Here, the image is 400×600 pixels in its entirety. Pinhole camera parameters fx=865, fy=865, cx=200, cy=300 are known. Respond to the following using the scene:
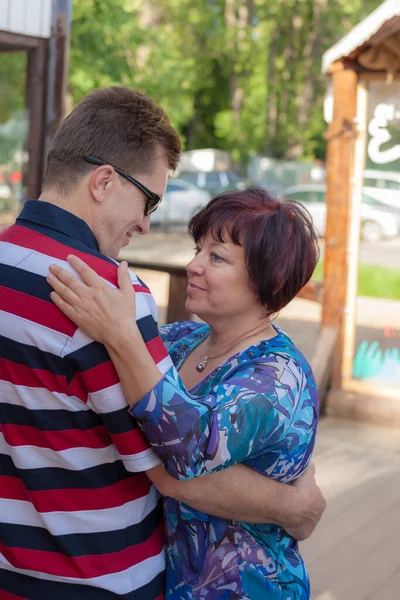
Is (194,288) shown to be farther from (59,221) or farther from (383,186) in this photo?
(383,186)

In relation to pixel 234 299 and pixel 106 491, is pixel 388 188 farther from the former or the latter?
pixel 106 491

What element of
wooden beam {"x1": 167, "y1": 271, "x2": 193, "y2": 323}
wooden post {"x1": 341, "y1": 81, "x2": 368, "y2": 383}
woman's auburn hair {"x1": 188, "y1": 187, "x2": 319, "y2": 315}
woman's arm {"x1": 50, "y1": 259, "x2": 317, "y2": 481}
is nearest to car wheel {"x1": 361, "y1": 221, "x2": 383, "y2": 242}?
wooden post {"x1": 341, "y1": 81, "x2": 368, "y2": 383}

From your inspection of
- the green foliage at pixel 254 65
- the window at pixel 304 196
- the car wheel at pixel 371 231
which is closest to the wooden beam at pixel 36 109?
the car wheel at pixel 371 231

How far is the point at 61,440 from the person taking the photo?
1.48m

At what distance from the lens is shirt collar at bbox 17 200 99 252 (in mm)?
1543

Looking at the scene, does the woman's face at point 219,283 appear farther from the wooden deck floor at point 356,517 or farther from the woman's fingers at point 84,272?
the wooden deck floor at point 356,517

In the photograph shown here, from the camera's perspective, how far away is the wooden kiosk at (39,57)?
174 inches

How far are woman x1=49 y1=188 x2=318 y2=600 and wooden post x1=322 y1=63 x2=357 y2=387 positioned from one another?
4.65 metres

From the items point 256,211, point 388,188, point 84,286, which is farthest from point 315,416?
point 388,188

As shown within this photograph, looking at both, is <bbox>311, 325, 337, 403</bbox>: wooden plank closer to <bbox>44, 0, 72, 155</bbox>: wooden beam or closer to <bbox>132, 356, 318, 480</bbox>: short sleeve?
<bbox>44, 0, 72, 155</bbox>: wooden beam

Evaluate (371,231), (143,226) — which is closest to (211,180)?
(371,231)

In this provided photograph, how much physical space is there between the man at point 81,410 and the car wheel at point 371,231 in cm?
516

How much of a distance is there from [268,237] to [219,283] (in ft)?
0.49

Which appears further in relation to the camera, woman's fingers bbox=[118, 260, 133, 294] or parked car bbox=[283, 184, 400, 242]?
parked car bbox=[283, 184, 400, 242]
